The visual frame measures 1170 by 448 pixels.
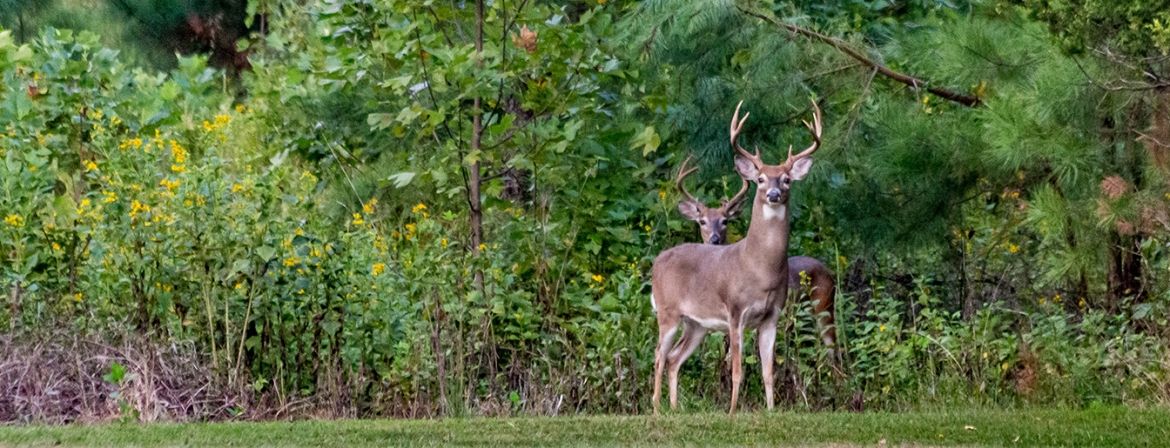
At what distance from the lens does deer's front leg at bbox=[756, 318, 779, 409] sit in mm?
9523

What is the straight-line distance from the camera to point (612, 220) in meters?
11.2

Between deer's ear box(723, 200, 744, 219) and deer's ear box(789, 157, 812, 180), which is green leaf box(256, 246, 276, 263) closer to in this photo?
deer's ear box(789, 157, 812, 180)

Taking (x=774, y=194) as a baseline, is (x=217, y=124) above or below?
above

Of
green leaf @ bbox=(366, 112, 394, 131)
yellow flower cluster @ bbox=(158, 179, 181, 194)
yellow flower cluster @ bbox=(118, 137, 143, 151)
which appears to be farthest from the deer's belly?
yellow flower cluster @ bbox=(118, 137, 143, 151)

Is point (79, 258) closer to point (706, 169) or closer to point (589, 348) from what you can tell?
point (589, 348)

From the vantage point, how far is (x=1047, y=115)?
8.75 meters

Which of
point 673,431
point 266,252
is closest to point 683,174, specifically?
point 266,252

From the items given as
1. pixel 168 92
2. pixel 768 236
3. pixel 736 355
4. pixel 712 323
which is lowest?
pixel 736 355

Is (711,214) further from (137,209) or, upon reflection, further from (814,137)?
(137,209)

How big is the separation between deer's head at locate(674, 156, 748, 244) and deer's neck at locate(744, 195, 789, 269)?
45.1 inches

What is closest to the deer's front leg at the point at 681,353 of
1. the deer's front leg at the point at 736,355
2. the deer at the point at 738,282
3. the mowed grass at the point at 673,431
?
the deer at the point at 738,282

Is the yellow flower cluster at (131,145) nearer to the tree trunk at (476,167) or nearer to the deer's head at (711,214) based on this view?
the tree trunk at (476,167)

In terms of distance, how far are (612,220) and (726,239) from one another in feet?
3.32

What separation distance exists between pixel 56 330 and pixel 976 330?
14.9 feet
